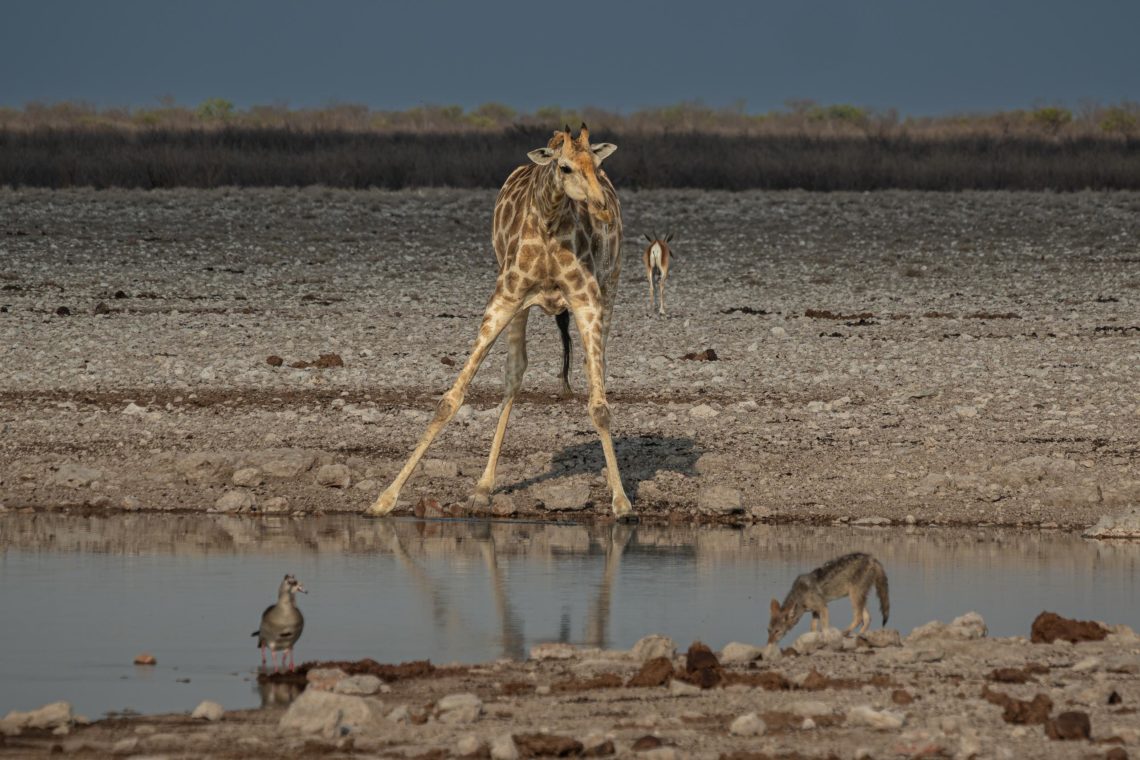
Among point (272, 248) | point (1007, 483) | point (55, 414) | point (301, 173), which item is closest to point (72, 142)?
point (301, 173)

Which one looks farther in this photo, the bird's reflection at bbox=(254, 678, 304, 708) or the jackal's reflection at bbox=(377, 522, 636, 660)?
the jackal's reflection at bbox=(377, 522, 636, 660)

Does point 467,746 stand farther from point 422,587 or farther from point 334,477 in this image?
point 334,477

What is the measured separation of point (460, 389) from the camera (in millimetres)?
12258

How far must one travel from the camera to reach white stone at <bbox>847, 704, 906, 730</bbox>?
6320 mm

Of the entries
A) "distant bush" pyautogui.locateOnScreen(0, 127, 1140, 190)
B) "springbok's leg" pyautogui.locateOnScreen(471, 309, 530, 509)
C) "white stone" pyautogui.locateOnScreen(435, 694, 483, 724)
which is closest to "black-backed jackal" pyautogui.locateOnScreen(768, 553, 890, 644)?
"white stone" pyautogui.locateOnScreen(435, 694, 483, 724)

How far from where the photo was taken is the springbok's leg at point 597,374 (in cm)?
1195

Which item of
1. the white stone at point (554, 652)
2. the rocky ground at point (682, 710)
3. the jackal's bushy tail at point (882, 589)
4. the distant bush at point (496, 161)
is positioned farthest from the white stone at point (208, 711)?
the distant bush at point (496, 161)

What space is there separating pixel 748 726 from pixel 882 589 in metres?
2.28

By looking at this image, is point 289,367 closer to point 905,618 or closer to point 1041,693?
point 905,618

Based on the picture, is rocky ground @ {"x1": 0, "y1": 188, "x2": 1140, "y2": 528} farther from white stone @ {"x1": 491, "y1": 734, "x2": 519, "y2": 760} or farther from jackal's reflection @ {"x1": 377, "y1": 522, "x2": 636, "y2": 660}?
white stone @ {"x1": 491, "y1": 734, "x2": 519, "y2": 760}

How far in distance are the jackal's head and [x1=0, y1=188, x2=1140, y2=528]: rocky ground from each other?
148 inches

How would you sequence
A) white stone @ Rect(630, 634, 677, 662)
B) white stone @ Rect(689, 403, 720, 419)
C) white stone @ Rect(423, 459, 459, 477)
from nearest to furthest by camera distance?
1. white stone @ Rect(630, 634, 677, 662)
2. white stone @ Rect(423, 459, 459, 477)
3. white stone @ Rect(689, 403, 720, 419)

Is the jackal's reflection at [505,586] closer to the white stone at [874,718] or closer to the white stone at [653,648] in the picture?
the white stone at [653,648]

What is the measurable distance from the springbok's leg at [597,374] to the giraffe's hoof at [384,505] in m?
1.36
